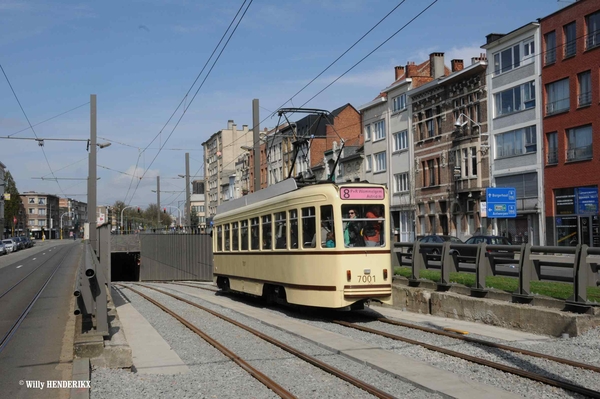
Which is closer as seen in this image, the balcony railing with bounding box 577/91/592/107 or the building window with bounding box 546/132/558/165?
the balcony railing with bounding box 577/91/592/107

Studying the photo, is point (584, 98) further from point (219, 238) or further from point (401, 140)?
point (219, 238)

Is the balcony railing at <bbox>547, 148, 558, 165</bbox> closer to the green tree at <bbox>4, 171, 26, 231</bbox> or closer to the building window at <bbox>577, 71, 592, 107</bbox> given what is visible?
the building window at <bbox>577, 71, 592, 107</bbox>

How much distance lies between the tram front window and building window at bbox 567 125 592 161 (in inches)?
989

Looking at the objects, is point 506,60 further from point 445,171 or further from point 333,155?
point 333,155

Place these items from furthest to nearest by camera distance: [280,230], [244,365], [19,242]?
[19,242] < [280,230] < [244,365]

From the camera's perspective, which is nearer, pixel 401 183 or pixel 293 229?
pixel 293 229

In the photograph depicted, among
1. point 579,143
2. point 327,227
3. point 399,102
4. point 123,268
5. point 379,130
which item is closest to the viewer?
point 327,227

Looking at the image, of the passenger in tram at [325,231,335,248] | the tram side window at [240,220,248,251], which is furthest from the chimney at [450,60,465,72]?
the passenger in tram at [325,231,335,248]

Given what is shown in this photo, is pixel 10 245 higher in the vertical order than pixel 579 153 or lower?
lower

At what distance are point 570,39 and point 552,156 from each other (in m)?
6.33

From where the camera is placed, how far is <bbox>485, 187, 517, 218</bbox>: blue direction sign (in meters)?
36.8

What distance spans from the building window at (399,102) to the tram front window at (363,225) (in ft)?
127

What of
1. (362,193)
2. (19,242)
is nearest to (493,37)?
(362,193)

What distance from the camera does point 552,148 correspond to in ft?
124
